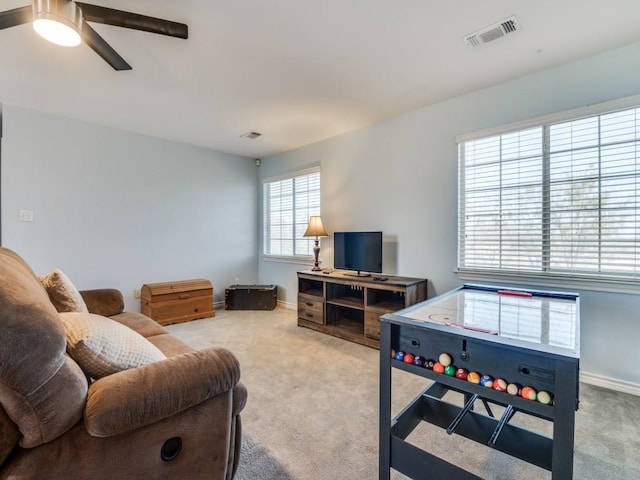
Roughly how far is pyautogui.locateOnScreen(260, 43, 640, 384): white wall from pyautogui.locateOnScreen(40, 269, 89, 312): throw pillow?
2.89 m

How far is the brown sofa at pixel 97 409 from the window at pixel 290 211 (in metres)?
3.43

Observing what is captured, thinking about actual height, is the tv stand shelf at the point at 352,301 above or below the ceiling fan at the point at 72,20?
below

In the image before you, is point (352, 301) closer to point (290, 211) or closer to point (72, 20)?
point (290, 211)

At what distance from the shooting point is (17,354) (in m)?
0.80

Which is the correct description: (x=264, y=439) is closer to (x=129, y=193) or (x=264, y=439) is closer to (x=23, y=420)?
(x=23, y=420)

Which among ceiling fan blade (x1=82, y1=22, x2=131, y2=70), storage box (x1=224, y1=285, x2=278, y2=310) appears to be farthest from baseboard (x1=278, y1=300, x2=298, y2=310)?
ceiling fan blade (x1=82, y1=22, x2=131, y2=70)

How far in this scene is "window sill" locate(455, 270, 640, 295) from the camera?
2234mm

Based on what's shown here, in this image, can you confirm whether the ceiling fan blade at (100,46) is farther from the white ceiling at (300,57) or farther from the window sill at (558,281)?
the window sill at (558,281)

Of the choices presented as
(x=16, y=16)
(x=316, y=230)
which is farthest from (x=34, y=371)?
(x=316, y=230)

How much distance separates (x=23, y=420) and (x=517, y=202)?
3.30 metres

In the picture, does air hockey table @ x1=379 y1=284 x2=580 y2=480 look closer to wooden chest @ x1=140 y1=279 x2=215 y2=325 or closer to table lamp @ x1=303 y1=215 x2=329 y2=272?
table lamp @ x1=303 y1=215 x2=329 y2=272

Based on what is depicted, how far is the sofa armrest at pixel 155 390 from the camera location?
969 mm

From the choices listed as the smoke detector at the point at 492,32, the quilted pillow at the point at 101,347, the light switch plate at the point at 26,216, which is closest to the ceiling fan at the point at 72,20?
the quilted pillow at the point at 101,347

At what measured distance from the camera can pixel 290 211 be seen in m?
4.91
